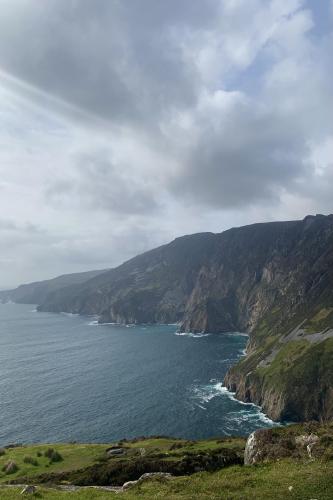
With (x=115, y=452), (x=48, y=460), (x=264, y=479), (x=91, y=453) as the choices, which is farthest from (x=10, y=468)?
(x=264, y=479)

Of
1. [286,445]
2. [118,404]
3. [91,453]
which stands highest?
[286,445]

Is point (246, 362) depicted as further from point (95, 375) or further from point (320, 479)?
point (320, 479)

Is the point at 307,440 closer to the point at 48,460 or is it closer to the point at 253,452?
the point at 253,452

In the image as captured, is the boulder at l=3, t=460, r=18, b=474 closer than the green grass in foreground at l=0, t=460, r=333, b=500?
No

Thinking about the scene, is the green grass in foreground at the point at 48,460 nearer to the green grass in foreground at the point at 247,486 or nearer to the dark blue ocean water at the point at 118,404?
the green grass in foreground at the point at 247,486

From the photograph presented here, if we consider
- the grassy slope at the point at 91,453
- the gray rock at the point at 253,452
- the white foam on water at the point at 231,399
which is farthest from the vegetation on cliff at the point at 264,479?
the white foam on water at the point at 231,399

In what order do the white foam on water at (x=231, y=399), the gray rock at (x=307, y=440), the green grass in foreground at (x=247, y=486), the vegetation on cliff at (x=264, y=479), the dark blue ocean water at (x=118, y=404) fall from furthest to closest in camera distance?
the white foam on water at (x=231, y=399) < the dark blue ocean water at (x=118, y=404) < the gray rock at (x=307, y=440) < the vegetation on cliff at (x=264, y=479) < the green grass in foreground at (x=247, y=486)

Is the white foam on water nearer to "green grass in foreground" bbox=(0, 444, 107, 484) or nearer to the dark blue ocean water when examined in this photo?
the dark blue ocean water

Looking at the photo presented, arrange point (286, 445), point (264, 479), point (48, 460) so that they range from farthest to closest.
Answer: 1. point (48, 460)
2. point (286, 445)
3. point (264, 479)

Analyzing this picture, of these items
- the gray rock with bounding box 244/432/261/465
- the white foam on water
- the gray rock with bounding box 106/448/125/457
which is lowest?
the white foam on water

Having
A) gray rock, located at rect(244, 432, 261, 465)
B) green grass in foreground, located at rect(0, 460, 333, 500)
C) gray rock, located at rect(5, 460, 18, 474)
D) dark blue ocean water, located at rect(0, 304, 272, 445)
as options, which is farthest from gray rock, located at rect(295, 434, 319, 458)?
dark blue ocean water, located at rect(0, 304, 272, 445)
